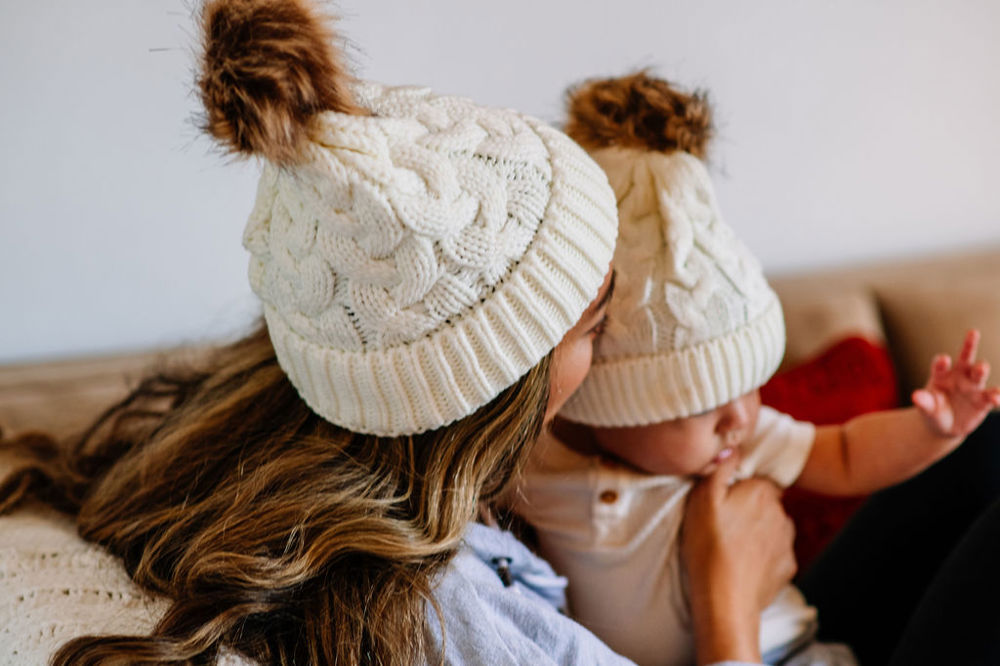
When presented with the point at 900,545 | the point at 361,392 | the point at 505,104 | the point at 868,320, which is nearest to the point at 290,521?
the point at 361,392

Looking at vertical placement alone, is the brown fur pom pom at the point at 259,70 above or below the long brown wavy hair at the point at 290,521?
above

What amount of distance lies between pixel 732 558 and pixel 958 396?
12.7 inches

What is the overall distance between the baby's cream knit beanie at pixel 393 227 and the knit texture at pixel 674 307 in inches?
5.5

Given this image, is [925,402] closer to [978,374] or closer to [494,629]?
[978,374]

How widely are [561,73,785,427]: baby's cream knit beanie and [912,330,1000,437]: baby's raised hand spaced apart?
0.19 m

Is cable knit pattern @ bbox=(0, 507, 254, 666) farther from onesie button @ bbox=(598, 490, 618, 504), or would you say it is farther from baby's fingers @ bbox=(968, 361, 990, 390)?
baby's fingers @ bbox=(968, 361, 990, 390)

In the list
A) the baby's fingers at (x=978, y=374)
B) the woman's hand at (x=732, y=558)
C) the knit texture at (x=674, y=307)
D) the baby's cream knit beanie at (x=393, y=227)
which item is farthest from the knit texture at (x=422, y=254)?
the baby's fingers at (x=978, y=374)

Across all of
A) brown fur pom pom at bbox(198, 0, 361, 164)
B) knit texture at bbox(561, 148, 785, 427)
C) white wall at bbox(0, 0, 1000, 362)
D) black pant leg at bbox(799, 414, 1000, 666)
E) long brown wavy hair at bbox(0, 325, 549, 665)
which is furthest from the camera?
white wall at bbox(0, 0, 1000, 362)

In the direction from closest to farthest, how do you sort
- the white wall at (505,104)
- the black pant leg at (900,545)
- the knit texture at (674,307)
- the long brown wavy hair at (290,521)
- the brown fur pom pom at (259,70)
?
the brown fur pom pom at (259,70) < the long brown wavy hair at (290,521) < the knit texture at (674,307) < the black pant leg at (900,545) < the white wall at (505,104)

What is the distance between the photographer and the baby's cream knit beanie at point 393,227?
596mm

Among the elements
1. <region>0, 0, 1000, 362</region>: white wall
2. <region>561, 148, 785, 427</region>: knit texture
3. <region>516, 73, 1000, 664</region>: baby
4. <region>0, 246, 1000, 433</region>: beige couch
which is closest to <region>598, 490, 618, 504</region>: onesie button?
<region>516, 73, 1000, 664</region>: baby

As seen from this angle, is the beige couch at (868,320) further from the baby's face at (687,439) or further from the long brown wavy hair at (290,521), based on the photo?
the baby's face at (687,439)

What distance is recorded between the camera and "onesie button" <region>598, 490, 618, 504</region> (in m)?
0.96

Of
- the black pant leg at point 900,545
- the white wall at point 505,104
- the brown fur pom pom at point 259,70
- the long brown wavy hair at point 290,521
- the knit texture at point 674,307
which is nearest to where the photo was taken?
the brown fur pom pom at point 259,70
